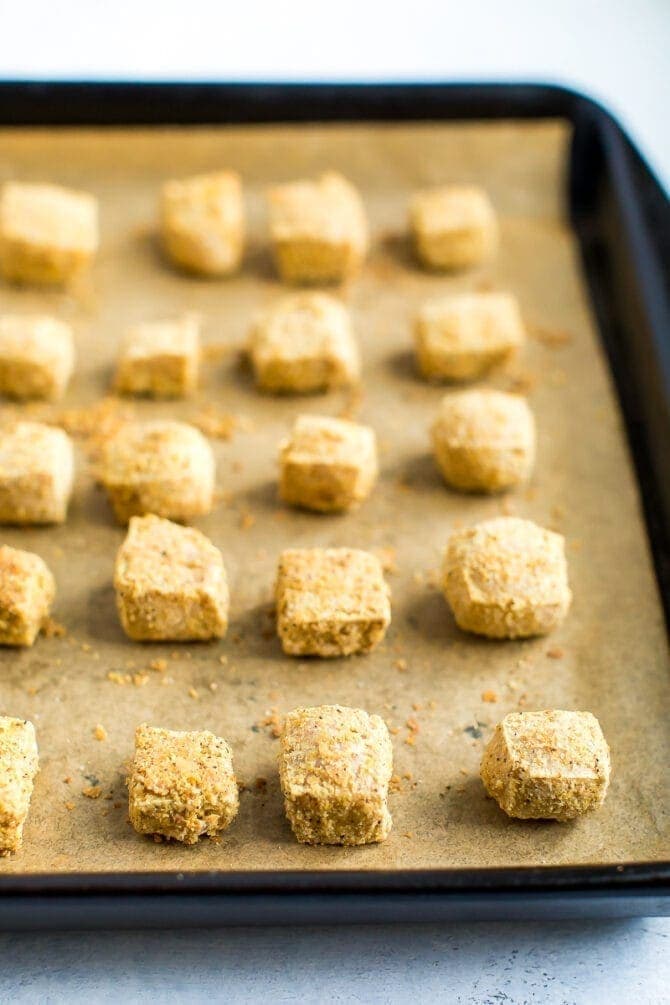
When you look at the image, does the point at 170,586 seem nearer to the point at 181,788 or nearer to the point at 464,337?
the point at 181,788

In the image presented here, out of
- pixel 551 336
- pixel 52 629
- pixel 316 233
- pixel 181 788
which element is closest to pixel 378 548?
pixel 52 629

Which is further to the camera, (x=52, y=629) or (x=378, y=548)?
(x=378, y=548)

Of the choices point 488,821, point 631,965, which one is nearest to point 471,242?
point 488,821

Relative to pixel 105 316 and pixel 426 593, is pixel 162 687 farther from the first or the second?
pixel 105 316

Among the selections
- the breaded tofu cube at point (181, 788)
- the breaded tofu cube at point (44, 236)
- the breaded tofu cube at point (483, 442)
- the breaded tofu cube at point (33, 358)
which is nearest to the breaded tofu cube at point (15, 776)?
the breaded tofu cube at point (181, 788)

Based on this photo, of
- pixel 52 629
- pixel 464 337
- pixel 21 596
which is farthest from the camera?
pixel 464 337

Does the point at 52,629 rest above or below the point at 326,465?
below

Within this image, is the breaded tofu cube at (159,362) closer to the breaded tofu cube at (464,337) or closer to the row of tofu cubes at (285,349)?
the row of tofu cubes at (285,349)
